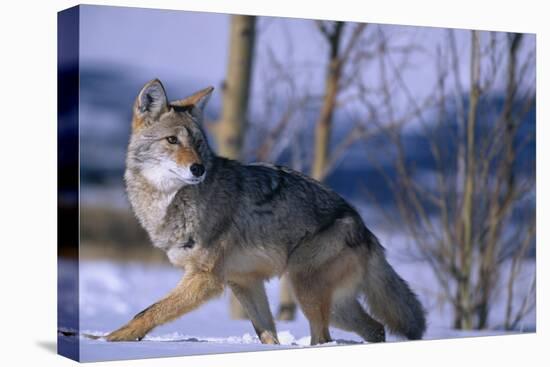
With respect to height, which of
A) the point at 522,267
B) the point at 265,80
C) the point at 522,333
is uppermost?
the point at 265,80

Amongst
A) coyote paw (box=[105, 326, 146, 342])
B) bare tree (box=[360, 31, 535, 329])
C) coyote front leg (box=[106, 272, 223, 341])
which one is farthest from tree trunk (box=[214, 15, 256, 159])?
coyote paw (box=[105, 326, 146, 342])

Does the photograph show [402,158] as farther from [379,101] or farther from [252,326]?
[252,326]

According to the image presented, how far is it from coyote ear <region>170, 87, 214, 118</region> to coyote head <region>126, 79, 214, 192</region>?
9 cm

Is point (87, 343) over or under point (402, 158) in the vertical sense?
under

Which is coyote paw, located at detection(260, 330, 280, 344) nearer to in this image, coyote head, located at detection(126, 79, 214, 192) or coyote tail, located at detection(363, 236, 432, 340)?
coyote tail, located at detection(363, 236, 432, 340)

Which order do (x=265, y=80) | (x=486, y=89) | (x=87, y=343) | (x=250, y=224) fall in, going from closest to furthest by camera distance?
1. (x=87, y=343)
2. (x=250, y=224)
3. (x=265, y=80)
4. (x=486, y=89)

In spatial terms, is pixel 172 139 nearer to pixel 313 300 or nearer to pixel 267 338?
pixel 313 300

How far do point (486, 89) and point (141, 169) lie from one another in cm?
369

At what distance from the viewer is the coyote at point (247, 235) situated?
749 centimetres

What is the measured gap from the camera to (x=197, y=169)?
24.2 feet

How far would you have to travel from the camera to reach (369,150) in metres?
9.10

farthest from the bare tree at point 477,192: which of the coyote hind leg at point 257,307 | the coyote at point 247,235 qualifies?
the coyote hind leg at point 257,307

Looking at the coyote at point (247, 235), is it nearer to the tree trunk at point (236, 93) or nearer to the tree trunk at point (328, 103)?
the tree trunk at point (328, 103)

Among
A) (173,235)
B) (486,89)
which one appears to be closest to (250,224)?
(173,235)
